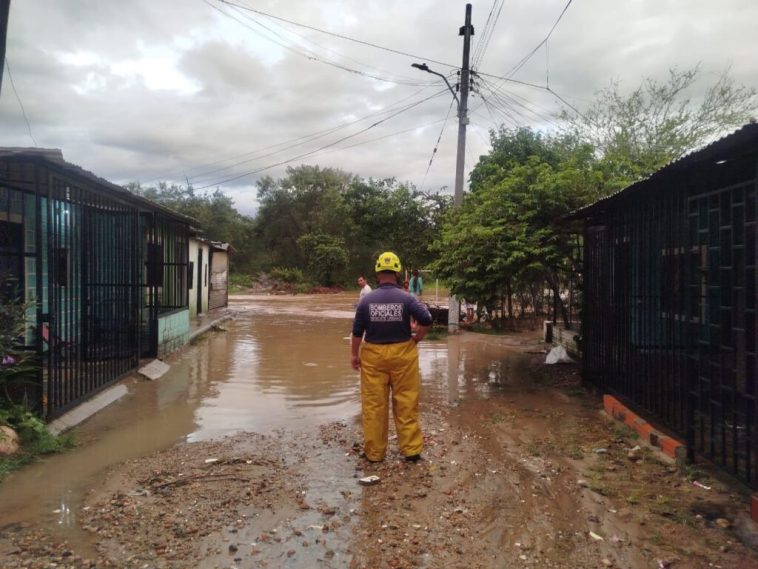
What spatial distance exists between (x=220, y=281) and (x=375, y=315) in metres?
21.4

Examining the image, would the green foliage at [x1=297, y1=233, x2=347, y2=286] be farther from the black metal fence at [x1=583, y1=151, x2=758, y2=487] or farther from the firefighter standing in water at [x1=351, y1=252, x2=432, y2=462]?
the firefighter standing in water at [x1=351, y1=252, x2=432, y2=462]

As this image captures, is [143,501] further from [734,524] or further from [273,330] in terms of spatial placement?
[273,330]

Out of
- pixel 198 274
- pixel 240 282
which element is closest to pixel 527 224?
pixel 198 274

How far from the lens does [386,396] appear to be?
5.36 metres

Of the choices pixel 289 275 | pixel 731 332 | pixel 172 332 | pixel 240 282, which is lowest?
pixel 172 332

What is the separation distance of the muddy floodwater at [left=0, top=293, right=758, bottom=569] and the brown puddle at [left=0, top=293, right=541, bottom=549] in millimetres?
35

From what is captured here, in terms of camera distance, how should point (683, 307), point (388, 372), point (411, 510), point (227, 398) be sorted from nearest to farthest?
point (411, 510)
point (683, 307)
point (388, 372)
point (227, 398)

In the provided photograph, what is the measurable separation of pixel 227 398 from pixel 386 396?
11.8 feet

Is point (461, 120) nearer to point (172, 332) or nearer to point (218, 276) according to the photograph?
point (172, 332)

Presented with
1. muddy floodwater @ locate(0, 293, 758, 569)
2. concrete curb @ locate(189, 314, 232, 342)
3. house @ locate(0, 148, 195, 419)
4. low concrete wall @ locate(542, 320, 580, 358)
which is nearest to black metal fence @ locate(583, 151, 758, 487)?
muddy floodwater @ locate(0, 293, 758, 569)

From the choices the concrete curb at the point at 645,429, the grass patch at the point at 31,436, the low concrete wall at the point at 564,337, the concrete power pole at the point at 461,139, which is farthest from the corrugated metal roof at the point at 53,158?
the concrete power pole at the point at 461,139

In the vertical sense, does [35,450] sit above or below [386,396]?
below

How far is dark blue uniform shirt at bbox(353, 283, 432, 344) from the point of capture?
17.5ft

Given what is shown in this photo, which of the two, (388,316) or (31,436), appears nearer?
(388,316)
